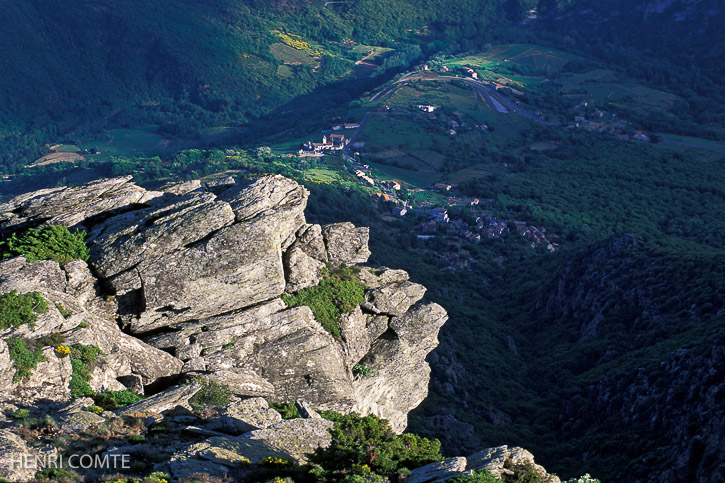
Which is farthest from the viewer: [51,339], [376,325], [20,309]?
[376,325]

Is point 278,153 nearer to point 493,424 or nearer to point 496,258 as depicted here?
point 496,258

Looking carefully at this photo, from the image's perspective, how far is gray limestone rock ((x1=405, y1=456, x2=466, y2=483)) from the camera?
22.3 meters

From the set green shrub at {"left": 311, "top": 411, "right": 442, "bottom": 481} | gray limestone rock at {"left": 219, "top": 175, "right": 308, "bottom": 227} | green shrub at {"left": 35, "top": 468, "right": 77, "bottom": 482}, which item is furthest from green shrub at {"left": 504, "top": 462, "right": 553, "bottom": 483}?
gray limestone rock at {"left": 219, "top": 175, "right": 308, "bottom": 227}

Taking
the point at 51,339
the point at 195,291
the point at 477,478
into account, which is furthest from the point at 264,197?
the point at 477,478

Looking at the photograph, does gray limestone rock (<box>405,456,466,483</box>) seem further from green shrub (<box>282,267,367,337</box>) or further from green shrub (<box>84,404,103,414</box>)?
green shrub (<box>282,267,367,337</box>)

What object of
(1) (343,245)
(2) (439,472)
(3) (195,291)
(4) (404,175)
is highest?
(3) (195,291)

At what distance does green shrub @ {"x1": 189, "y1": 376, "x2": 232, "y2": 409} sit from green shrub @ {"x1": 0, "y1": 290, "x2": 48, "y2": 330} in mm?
7454

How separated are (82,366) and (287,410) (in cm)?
955

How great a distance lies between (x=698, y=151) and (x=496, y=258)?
91.4 m

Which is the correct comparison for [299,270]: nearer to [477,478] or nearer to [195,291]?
[195,291]

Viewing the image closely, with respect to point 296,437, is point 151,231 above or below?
above

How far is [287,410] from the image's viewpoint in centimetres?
3116

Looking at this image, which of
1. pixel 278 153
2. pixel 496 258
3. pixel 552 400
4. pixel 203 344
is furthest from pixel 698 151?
pixel 203 344

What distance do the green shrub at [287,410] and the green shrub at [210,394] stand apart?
2491 mm
